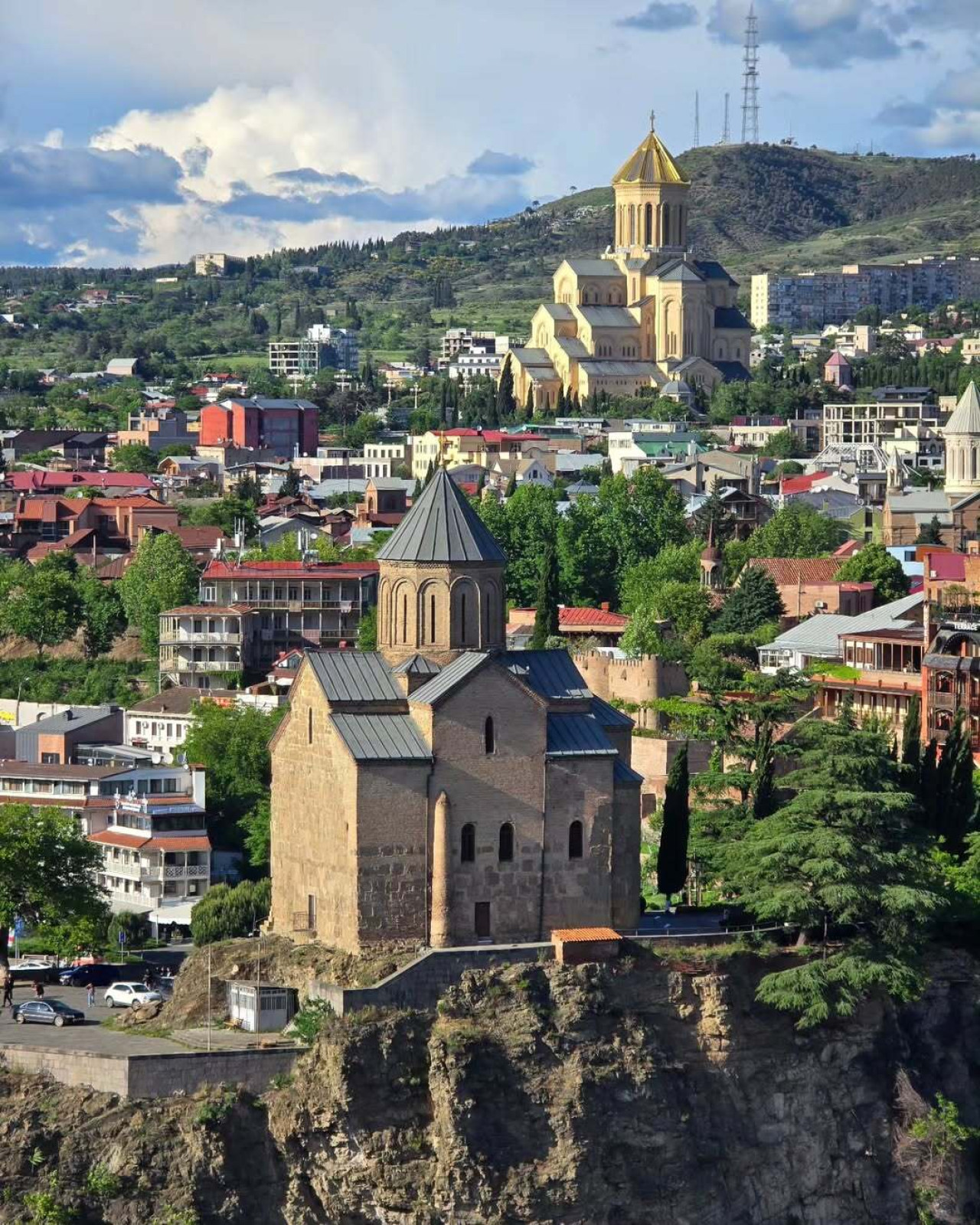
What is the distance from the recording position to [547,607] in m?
81.7

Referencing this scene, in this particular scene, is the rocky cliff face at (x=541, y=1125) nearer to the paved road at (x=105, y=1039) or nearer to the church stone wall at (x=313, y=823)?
the paved road at (x=105, y=1039)

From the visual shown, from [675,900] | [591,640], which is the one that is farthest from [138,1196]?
[591,640]

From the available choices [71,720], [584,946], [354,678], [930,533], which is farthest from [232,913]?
[930,533]

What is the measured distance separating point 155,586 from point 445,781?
153 feet

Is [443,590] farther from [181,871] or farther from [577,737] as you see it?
[181,871]

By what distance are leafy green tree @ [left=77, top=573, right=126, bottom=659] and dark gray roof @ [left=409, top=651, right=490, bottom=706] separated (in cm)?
4596

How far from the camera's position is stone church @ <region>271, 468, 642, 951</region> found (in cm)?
4703

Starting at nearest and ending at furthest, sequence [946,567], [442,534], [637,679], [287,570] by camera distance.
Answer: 1. [442,534]
2. [637,679]
3. [946,567]
4. [287,570]

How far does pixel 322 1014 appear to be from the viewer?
45594 mm

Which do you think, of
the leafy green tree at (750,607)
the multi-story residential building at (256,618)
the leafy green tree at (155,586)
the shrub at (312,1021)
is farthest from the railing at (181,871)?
the leafy green tree at (155,586)

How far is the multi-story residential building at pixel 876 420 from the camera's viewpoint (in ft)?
456

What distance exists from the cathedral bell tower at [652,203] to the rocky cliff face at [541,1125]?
106536mm

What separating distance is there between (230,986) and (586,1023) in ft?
19.4

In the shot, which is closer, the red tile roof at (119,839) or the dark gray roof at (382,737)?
the dark gray roof at (382,737)
